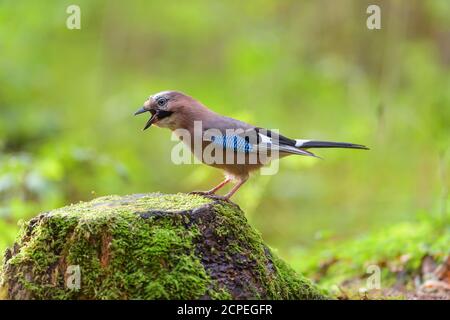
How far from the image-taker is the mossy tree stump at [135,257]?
3.51 metres

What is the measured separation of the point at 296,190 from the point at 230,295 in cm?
872

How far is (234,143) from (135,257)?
1623mm

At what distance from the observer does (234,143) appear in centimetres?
491

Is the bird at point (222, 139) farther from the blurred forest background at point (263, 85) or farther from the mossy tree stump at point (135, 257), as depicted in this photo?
the blurred forest background at point (263, 85)

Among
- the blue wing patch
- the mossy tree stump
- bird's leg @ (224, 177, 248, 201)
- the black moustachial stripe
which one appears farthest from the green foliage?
the black moustachial stripe

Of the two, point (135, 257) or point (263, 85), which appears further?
point (263, 85)

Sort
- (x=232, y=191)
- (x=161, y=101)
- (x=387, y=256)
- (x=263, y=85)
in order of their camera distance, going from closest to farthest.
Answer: (x=232, y=191) < (x=161, y=101) < (x=387, y=256) < (x=263, y=85)

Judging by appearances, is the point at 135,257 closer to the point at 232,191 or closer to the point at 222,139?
the point at 232,191

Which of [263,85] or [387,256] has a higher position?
[263,85]

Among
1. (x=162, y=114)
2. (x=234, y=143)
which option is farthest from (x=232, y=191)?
(x=162, y=114)

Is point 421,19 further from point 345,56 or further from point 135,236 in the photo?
point 135,236

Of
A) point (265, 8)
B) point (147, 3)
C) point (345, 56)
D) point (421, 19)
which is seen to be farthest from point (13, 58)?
point (421, 19)

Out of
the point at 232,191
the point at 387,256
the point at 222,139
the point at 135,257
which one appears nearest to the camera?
the point at 135,257

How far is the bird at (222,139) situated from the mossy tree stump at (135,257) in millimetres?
1067
